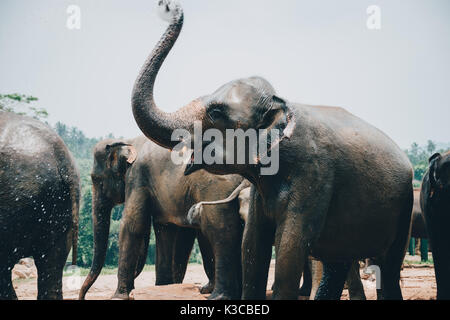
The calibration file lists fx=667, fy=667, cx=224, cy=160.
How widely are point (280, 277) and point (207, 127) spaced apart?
897 mm

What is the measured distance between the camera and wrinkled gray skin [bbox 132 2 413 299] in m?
3.55

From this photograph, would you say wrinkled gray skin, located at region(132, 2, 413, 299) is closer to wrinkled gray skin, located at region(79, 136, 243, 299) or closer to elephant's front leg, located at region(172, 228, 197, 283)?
wrinkled gray skin, located at region(79, 136, 243, 299)

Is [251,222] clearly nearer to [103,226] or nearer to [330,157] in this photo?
[330,157]

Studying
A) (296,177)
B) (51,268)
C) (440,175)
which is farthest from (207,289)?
(296,177)

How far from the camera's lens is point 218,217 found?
5.24 m

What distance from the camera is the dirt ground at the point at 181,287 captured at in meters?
5.17

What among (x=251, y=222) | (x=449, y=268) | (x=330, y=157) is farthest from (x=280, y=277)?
(x=449, y=268)

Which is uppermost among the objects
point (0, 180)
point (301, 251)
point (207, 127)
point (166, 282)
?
point (207, 127)

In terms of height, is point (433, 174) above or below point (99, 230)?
above

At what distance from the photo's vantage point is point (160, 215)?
6344mm

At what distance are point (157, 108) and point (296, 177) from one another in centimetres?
82

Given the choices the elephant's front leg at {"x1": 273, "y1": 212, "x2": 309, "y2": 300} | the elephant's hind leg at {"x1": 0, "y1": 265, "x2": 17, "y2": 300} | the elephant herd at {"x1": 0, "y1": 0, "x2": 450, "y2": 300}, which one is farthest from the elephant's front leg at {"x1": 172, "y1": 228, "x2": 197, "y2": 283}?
the elephant's front leg at {"x1": 273, "y1": 212, "x2": 309, "y2": 300}

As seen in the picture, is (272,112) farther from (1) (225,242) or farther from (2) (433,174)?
(1) (225,242)
